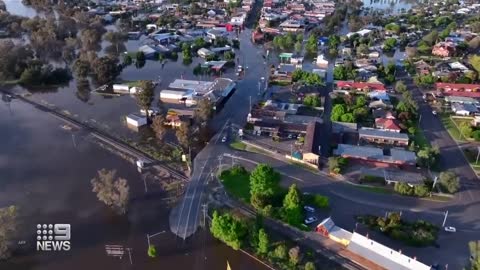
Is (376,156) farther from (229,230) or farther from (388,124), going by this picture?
(229,230)

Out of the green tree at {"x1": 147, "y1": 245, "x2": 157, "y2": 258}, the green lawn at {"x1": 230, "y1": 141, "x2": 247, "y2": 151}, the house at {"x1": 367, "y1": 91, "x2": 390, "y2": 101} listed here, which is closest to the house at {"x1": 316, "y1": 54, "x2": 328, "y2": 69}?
the house at {"x1": 367, "y1": 91, "x2": 390, "y2": 101}

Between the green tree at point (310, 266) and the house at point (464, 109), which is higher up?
the house at point (464, 109)

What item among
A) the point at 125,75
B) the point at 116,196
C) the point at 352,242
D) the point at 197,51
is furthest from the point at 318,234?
the point at 197,51

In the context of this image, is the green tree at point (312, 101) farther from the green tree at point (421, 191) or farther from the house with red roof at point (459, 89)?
the green tree at point (421, 191)

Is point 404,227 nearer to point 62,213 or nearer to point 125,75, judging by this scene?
point 62,213

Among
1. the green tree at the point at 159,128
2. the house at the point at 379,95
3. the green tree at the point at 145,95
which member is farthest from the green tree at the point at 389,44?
the green tree at the point at 159,128
